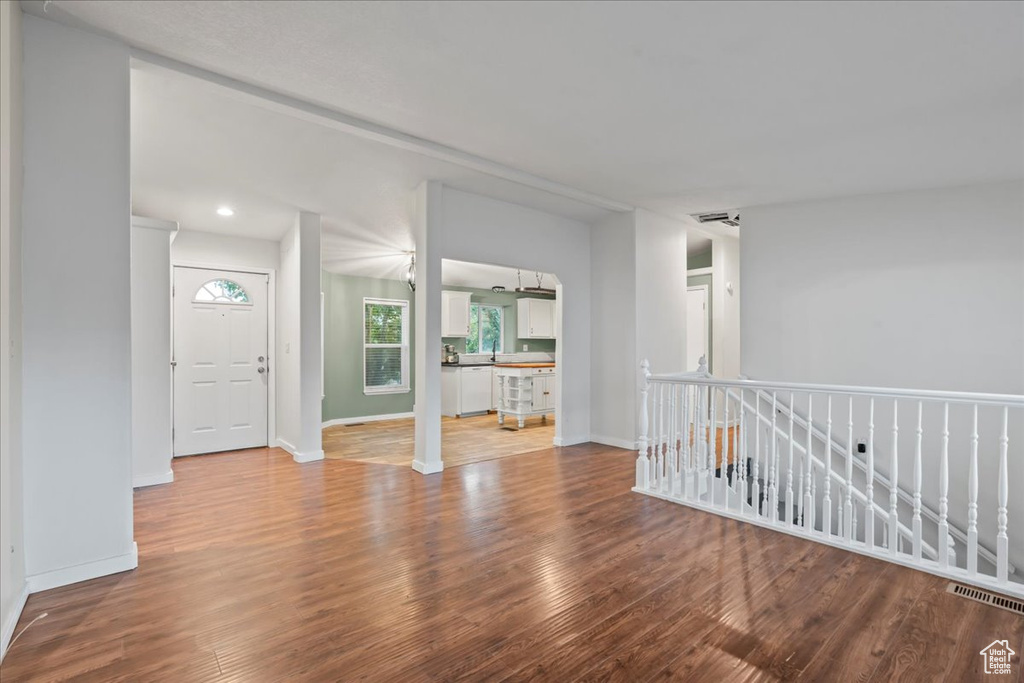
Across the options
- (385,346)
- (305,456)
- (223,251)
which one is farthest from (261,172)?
(385,346)

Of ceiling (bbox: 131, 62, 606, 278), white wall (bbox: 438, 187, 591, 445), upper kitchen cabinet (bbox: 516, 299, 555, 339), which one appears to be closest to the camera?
ceiling (bbox: 131, 62, 606, 278)

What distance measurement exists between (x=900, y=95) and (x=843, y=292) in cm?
248

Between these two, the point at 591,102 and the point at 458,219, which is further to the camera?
the point at 458,219

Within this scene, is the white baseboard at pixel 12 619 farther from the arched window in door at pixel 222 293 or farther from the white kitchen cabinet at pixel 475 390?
the white kitchen cabinet at pixel 475 390

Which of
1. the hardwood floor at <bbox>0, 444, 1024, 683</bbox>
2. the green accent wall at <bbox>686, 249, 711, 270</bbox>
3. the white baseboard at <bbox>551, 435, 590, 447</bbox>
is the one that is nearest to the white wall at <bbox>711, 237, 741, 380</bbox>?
the green accent wall at <bbox>686, 249, 711, 270</bbox>

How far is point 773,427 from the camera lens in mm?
3141

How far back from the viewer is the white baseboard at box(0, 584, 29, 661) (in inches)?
71.0

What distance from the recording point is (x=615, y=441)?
220 inches

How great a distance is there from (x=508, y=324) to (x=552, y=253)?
3839 millimetres

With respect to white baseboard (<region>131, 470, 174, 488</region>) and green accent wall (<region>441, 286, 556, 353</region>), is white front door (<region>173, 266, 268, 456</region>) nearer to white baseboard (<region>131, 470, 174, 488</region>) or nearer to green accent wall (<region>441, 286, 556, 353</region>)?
white baseboard (<region>131, 470, 174, 488</region>)

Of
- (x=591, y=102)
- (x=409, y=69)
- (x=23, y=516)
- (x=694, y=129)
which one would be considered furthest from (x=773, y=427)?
(x=23, y=516)

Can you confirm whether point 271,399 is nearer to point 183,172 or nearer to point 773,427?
point 183,172

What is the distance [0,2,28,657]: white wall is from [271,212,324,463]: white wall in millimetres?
2788

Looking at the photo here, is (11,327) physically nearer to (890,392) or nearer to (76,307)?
(76,307)
